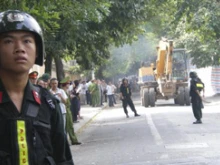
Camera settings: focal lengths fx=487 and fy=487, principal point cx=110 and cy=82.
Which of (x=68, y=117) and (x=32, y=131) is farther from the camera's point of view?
(x=68, y=117)

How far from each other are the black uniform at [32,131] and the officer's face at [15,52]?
5.0 inches

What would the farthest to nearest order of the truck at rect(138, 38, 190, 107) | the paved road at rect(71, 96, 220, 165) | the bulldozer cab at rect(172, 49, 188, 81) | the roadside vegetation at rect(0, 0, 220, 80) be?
the bulldozer cab at rect(172, 49, 188, 81), the truck at rect(138, 38, 190, 107), the roadside vegetation at rect(0, 0, 220, 80), the paved road at rect(71, 96, 220, 165)

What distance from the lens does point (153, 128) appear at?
47.2 ft

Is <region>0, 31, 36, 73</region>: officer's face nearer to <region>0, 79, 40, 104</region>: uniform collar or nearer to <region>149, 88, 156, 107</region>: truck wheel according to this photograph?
<region>0, 79, 40, 104</region>: uniform collar

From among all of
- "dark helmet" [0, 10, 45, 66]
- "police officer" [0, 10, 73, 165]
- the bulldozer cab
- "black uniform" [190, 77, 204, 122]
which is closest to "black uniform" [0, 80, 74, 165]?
"police officer" [0, 10, 73, 165]

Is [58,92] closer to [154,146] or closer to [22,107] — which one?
[154,146]

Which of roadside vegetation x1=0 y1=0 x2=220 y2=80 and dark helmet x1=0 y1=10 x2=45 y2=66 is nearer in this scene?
dark helmet x1=0 y1=10 x2=45 y2=66

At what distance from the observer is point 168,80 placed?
87.8ft

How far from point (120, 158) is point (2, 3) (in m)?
3.67

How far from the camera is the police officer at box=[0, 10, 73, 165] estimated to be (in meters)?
2.34

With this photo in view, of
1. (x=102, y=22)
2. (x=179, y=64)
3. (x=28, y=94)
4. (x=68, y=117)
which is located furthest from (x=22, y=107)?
(x=179, y=64)

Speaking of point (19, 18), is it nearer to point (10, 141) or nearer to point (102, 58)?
point (10, 141)

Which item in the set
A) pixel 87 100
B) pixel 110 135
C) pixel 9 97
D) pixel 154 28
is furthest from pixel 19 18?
pixel 154 28

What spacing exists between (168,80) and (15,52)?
24646 millimetres
